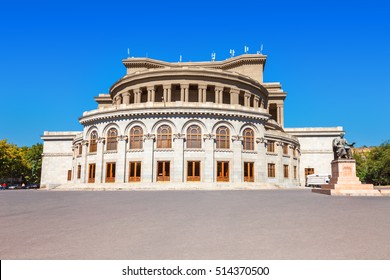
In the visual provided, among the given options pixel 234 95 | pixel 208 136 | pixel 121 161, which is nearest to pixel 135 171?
pixel 121 161

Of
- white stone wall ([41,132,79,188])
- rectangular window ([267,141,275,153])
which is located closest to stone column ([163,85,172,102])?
rectangular window ([267,141,275,153])

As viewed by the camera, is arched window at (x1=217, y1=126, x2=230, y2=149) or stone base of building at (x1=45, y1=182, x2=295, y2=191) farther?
arched window at (x1=217, y1=126, x2=230, y2=149)

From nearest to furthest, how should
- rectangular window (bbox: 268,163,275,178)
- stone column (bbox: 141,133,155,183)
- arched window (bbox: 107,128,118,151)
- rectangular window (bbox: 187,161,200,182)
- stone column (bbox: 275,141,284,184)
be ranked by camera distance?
stone column (bbox: 141,133,155,183) → rectangular window (bbox: 187,161,200,182) → arched window (bbox: 107,128,118,151) → rectangular window (bbox: 268,163,275,178) → stone column (bbox: 275,141,284,184)

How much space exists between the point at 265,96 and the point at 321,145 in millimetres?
13869

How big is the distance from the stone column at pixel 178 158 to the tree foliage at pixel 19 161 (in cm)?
4562

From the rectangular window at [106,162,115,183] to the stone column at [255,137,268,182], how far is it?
17519 mm

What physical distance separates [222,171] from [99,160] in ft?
50.4

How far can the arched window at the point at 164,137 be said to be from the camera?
119ft

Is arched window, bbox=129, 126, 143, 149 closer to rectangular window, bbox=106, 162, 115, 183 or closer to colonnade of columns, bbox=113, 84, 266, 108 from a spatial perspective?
rectangular window, bbox=106, 162, 115, 183

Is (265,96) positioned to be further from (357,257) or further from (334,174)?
(357,257)

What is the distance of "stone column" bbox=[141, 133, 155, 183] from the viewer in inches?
1394

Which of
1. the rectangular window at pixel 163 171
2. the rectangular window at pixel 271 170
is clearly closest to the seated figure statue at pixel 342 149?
the rectangular window at pixel 271 170

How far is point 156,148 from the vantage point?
3616 cm

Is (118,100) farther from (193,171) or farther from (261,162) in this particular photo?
(261,162)
